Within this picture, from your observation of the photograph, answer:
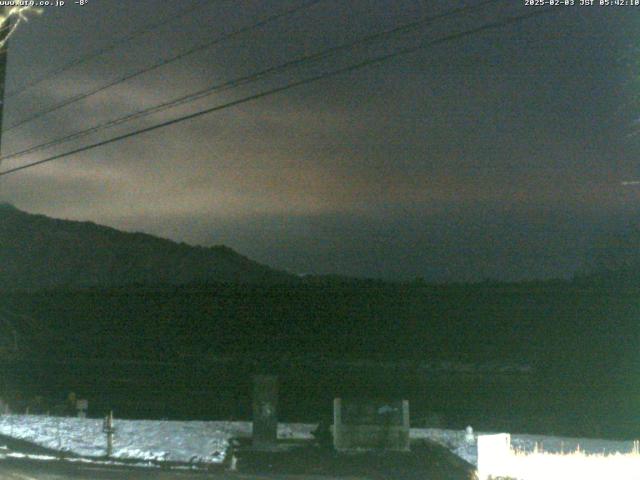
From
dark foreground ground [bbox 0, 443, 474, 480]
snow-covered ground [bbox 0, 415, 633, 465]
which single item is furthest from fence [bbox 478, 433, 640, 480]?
snow-covered ground [bbox 0, 415, 633, 465]

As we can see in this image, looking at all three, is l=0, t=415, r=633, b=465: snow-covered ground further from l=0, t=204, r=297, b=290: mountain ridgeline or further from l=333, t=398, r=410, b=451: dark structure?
l=0, t=204, r=297, b=290: mountain ridgeline

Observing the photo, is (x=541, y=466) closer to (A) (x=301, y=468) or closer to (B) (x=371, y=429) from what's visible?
(A) (x=301, y=468)

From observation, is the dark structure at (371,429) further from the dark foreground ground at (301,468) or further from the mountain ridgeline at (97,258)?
the mountain ridgeline at (97,258)

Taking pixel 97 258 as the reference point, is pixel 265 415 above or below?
below

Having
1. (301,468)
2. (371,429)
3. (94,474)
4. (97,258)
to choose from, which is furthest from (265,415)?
(97,258)

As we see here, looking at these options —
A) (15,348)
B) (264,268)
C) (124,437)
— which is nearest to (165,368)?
(15,348)
